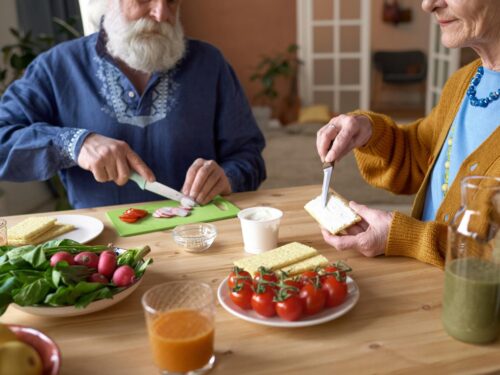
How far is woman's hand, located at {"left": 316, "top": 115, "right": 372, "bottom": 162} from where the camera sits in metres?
1.41

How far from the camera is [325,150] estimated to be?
1.42 m

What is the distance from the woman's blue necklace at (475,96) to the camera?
1.34m

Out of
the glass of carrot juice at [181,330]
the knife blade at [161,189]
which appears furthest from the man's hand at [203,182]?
the glass of carrot juice at [181,330]

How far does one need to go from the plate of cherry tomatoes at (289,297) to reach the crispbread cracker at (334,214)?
0.25 metres

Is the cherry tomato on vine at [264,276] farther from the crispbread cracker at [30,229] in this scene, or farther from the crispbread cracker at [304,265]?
the crispbread cracker at [30,229]

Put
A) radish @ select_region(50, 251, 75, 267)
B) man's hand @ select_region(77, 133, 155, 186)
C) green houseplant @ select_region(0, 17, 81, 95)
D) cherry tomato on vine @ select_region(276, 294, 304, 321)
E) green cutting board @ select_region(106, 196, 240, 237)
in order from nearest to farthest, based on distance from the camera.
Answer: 1. cherry tomato on vine @ select_region(276, 294, 304, 321)
2. radish @ select_region(50, 251, 75, 267)
3. green cutting board @ select_region(106, 196, 240, 237)
4. man's hand @ select_region(77, 133, 155, 186)
5. green houseplant @ select_region(0, 17, 81, 95)

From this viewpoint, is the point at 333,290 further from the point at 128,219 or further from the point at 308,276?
the point at 128,219

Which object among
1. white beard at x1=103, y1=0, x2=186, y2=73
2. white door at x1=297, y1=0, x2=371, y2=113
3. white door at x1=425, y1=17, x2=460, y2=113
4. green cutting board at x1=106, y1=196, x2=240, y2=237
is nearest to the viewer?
green cutting board at x1=106, y1=196, x2=240, y2=237

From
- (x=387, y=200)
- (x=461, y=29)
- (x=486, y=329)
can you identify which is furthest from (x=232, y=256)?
(x=387, y=200)

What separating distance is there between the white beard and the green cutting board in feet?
1.88

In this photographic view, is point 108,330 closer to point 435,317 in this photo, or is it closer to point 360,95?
point 435,317

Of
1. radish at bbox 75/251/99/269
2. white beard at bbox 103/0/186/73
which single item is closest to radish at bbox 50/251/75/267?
radish at bbox 75/251/99/269

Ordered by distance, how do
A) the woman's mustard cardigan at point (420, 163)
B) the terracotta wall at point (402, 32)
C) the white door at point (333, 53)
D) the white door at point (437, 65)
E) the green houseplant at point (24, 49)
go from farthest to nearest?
the terracotta wall at point (402, 32) < the white door at point (333, 53) < the white door at point (437, 65) < the green houseplant at point (24, 49) < the woman's mustard cardigan at point (420, 163)

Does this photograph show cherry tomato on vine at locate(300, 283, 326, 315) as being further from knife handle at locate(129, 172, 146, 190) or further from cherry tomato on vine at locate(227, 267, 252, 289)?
knife handle at locate(129, 172, 146, 190)
